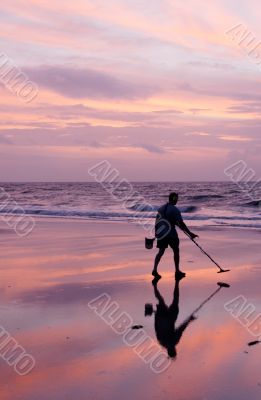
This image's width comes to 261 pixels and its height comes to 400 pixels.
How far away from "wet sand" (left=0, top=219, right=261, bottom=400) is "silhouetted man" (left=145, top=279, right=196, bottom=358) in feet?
0.29

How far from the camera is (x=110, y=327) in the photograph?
6.72 metres

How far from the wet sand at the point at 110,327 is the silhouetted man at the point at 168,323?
0.29 ft

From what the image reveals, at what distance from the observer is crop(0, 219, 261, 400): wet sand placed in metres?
4.89

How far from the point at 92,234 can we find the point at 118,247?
141 inches

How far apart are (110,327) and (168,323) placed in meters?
0.82

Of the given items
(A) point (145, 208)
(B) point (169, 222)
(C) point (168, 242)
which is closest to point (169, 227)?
(B) point (169, 222)

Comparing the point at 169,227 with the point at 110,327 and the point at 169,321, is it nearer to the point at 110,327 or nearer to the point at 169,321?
the point at 169,321

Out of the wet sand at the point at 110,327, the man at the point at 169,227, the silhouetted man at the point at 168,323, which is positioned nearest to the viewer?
the wet sand at the point at 110,327

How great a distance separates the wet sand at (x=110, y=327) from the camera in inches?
193

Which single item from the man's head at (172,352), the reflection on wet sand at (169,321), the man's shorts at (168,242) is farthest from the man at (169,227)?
the man's head at (172,352)

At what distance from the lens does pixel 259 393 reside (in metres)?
4.74

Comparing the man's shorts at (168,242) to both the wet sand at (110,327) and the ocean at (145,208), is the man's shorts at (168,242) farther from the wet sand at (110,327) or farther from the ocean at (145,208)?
the ocean at (145,208)

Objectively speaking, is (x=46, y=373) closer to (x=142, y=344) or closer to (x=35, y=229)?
(x=142, y=344)

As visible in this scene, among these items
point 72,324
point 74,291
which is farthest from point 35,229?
point 72,324
